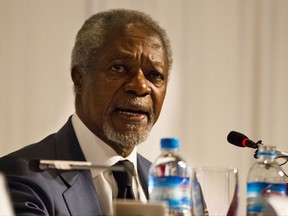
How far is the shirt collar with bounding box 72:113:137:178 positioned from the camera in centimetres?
242

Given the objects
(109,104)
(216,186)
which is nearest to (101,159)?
(109,104)

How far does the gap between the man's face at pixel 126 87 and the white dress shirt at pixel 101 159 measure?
0.12 feet

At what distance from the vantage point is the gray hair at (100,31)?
8.28 feet

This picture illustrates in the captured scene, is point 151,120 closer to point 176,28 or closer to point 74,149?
point 74,149

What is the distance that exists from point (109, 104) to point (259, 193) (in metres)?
0.90

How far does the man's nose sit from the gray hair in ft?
0.66

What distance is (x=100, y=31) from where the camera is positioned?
2.52m

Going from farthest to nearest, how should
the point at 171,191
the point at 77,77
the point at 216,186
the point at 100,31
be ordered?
the point at 77,77, the point at 100,31, the point at 216,186, the point at 171,191

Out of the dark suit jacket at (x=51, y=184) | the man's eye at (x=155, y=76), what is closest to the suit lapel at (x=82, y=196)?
the dark suit jacket at (x=51, y=184)

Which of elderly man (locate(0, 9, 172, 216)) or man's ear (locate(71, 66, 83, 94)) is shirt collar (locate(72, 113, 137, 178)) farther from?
man's ear (locate(71, 66, 83, 94))

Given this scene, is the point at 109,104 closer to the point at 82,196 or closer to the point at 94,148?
the point at 94,148

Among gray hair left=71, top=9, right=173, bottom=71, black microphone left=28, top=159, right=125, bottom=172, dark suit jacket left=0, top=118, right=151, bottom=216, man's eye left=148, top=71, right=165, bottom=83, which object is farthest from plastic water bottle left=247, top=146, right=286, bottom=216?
gray hair left=71, top=9, right=173, bottom=71

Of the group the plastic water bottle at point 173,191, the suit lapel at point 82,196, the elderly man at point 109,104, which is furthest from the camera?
the elderly man at point 109,104

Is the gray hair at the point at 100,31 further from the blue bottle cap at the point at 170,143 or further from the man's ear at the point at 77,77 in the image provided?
the blue bottle cap at the point at 170,143
